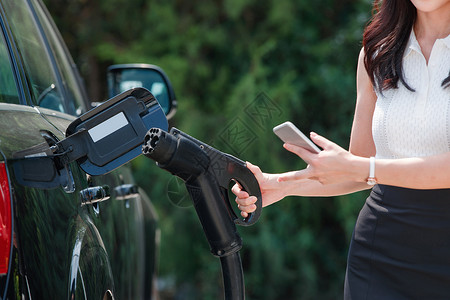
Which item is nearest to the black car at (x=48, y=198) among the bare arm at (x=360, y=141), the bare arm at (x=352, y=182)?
the bare arm at (x=352, y=182)

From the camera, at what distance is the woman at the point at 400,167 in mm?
1908

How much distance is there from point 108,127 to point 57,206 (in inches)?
9.0

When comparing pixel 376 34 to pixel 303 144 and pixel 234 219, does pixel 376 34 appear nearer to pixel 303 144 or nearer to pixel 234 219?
pixel 303 144

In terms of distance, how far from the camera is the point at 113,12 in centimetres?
644

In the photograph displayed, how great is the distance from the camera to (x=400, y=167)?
191cm

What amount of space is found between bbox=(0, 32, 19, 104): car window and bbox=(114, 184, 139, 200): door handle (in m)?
0.61

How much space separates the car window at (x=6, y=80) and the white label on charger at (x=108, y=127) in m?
0.29

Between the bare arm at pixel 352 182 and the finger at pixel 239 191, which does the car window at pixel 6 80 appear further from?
the bare arm at pixel 352 182

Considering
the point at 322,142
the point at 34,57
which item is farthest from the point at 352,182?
the point at 34,57

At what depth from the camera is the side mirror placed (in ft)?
9.47

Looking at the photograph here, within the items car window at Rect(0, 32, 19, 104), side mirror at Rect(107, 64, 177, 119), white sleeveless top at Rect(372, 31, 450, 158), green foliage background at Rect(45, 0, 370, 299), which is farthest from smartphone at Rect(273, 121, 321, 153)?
green foliage background at Rect(45, 0, 370, 299)

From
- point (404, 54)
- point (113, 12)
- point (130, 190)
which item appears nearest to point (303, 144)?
point (404, 54)

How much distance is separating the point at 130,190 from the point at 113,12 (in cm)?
405

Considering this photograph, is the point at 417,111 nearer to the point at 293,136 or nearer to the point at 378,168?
the point at 378,168
